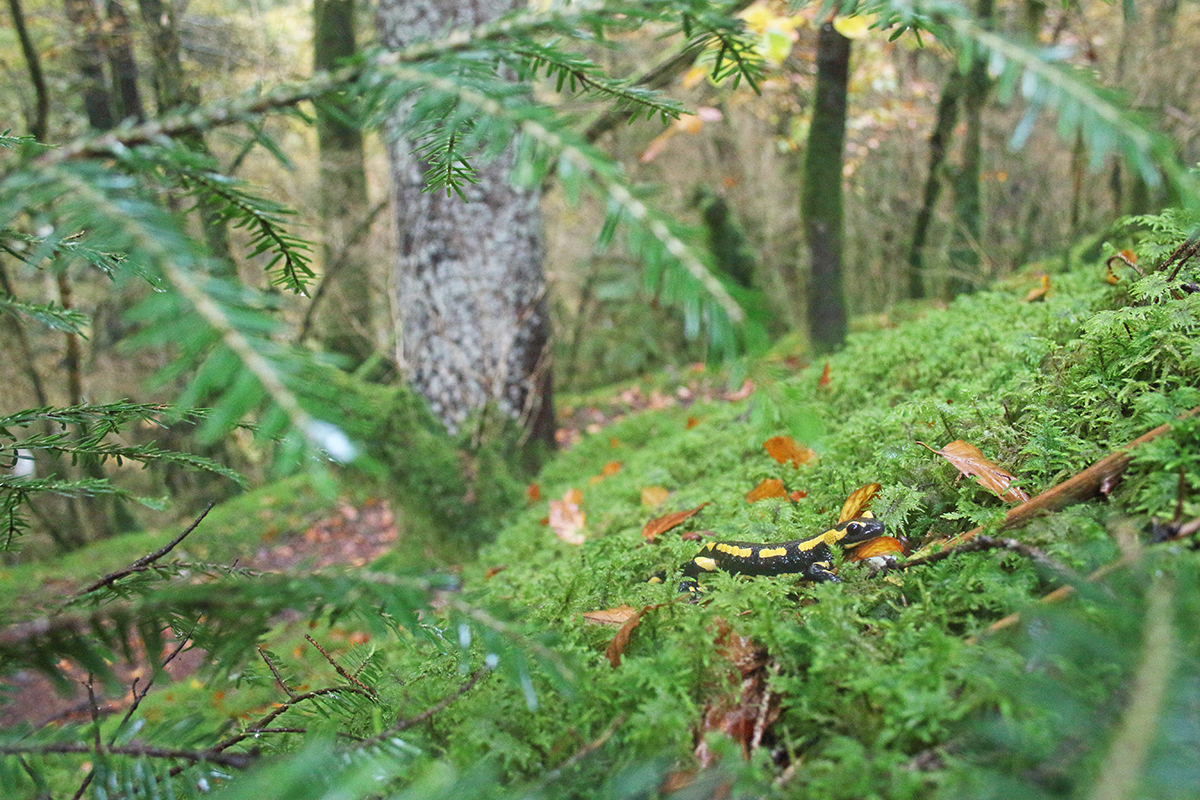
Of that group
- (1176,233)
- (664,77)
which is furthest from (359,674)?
(664,77)

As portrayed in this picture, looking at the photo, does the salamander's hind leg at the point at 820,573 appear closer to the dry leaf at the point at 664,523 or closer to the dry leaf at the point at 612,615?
the dry leaf at the point at 612,615

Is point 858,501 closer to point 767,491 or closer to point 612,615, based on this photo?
point 767,491

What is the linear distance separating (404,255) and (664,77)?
116 inches

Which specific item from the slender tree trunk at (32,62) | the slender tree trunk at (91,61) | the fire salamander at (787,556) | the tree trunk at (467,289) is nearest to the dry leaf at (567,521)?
the fire salamander at (787,556)

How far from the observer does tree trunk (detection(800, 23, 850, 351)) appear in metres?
4.91

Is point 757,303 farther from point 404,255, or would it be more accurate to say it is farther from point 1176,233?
point 404,255

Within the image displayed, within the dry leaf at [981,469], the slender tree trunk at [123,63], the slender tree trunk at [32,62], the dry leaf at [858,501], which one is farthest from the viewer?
the slender tree trunk at [123,63]

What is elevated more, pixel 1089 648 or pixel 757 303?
pixel 757 303

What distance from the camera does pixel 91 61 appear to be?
8.65m

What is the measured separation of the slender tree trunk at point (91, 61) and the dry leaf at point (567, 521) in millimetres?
7824

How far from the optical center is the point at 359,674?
1548 mm

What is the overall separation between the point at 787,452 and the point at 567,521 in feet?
3.63

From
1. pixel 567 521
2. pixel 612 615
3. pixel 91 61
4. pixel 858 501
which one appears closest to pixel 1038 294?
pixel 858 501

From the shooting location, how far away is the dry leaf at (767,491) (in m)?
2.22
